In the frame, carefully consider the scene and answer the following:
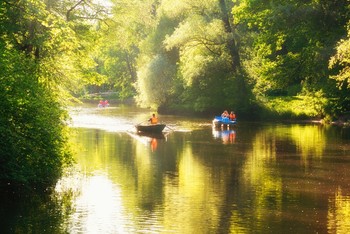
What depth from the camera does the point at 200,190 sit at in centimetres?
2041

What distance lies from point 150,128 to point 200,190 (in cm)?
2238

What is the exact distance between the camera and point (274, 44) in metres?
47.2

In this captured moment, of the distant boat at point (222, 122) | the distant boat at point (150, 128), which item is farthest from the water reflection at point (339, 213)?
the distant boat at point (222, 122)

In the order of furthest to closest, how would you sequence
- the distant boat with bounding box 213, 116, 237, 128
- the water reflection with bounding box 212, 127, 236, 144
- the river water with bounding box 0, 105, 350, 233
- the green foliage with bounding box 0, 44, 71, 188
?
1. the distant boat with bounding box 213, 116, 237, 128
2. the water reflection with bounding box 212, 127, 236, 144
3. the green foliage with bounding box 0, 44, 71, 188
4. the river water with bounding box 0, 105, 350, 233

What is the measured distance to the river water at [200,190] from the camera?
1571 centimetres

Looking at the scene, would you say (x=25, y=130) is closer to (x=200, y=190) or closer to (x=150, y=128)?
(x=200, y=190)

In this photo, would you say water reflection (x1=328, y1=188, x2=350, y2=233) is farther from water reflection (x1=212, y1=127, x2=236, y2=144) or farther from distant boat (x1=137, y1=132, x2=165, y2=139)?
distant boat (x1=137, y1=132, x2=165, y2=139)

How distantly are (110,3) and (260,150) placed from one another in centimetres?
1098

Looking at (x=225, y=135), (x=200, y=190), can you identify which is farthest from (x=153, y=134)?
(x=200, y=190)

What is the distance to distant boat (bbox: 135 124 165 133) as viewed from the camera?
1661 inches

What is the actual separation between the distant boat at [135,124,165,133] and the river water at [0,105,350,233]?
6.13m

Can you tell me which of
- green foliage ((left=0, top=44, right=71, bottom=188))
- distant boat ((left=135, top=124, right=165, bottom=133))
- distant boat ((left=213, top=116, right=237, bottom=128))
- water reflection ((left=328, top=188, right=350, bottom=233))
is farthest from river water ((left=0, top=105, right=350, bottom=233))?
distant boat ((left=213, top=116, right=237, bottom=128))

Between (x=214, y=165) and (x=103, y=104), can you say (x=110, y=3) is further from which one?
(x=103, y=104)

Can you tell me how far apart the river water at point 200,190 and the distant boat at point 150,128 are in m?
6.13
